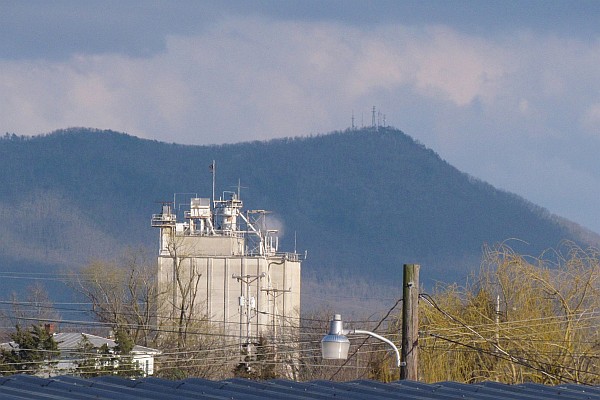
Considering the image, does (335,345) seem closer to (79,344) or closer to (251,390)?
(251,390)

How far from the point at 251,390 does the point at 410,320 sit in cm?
975

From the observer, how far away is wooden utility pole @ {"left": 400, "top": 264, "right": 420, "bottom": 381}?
2278 centimetres

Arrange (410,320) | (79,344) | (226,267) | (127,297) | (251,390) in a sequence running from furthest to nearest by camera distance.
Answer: (226,267) → (127,297) → (79,344) → (410,320) → (251,390)

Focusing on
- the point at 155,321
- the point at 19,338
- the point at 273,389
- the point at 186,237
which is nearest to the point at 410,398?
the point at 273,389

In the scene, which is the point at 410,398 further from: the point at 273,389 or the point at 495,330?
the point at 495,330

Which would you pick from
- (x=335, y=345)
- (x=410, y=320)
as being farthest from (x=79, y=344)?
(x=335, y=345)

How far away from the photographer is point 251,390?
1356cm

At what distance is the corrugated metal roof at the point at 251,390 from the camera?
12930mm

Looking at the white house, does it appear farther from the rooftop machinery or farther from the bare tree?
the rooftop machinery

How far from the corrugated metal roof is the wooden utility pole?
782 cm

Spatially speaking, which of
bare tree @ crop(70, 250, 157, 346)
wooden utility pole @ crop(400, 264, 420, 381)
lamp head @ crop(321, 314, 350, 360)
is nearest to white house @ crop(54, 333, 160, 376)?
bare tree @ crop(70, 250, 157, 346)

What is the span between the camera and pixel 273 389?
13.7 m

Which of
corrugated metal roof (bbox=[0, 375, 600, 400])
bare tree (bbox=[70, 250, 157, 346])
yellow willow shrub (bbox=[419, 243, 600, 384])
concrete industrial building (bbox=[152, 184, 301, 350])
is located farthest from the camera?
concrete industrial building (bbox=[152, 184, 301, 350])

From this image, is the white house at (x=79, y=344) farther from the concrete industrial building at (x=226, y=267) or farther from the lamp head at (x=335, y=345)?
the lamp head at (x=335, y=345)
